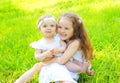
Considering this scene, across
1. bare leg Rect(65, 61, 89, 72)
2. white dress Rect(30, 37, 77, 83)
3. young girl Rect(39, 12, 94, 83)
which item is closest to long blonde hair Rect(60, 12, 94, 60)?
young girl Rect(39, 12, 94, 83)

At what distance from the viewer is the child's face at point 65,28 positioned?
16.0 ft

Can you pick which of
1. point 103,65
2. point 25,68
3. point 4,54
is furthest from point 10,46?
point 103,65

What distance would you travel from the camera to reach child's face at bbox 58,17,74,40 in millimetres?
4875

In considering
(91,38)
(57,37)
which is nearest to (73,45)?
(57,37)

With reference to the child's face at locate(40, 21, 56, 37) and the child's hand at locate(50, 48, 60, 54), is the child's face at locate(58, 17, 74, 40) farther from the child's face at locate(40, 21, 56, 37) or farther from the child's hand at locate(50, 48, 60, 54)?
the child's hand at locate(50, 48, 60, 54)

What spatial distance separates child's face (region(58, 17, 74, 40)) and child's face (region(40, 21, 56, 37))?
0.08 m

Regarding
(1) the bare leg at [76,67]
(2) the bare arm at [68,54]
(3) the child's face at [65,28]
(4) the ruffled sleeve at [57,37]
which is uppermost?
(3) the child's face at [65,28]

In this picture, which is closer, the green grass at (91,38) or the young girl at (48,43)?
the young girl at (48,43)

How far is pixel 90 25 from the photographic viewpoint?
7289mm

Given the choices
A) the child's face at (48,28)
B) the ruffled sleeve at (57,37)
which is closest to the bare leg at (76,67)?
the ruffled sleeve at (57,37)

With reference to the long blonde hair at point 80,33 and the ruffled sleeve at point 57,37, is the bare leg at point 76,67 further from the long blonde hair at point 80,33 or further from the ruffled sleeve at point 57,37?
the ruffled sleeve at point 57,37

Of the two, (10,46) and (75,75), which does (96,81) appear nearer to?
(75,75)

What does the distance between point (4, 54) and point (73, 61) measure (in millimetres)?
1905

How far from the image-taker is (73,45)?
485cm
